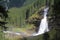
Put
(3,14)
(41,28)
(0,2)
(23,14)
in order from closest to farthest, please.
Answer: (3,14) → (0,2) → (41,28) → (23,14)

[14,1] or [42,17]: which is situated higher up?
[14,1]

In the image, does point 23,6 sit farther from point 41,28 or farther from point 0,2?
point 0,2

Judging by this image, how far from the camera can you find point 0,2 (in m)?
3.13

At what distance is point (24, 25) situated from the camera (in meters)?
17.0

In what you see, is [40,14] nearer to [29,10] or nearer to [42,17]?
[42,17]

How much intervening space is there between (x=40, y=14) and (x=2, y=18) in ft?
46.4

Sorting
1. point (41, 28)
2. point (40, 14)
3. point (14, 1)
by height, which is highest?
point (14, 1)

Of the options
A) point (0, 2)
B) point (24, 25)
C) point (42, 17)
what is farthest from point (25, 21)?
point (0, 2)

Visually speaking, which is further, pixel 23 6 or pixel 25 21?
pixel 23 6

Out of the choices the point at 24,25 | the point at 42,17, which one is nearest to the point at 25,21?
the point at 24,25

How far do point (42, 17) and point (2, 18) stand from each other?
14317 mm

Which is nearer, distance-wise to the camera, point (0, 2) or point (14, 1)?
point (0, 2)

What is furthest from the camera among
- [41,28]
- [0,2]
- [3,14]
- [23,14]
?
[23,14]

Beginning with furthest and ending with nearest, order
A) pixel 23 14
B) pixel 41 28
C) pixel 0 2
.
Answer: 1. pixel 23 14
2. pixel 41 28
3. pixel 0 2
